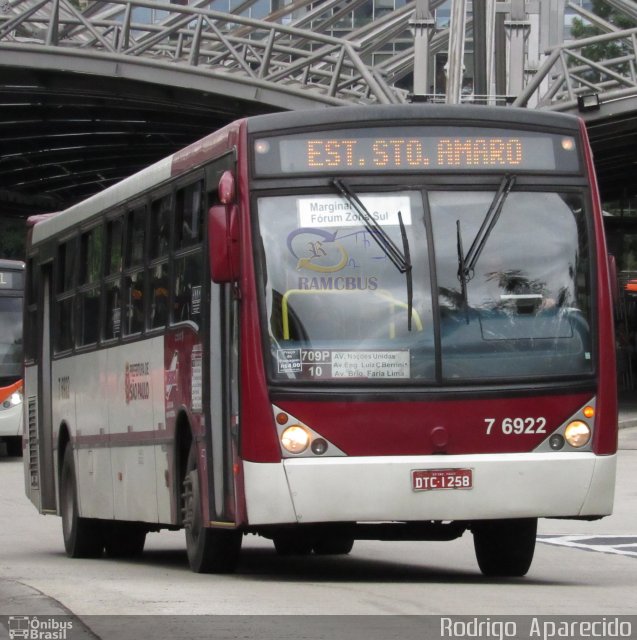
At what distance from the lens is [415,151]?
11.1 m

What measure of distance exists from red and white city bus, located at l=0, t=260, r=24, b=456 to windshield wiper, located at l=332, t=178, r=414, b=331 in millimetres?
20116

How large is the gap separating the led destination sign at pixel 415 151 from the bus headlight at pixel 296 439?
1482mm

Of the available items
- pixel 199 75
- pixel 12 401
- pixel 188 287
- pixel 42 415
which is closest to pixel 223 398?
Result: pixel 188 287

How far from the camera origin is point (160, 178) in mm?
12672

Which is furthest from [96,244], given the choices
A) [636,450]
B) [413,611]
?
[636,450]

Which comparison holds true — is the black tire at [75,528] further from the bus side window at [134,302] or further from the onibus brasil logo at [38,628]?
the onibus brasil logo at [38,628]

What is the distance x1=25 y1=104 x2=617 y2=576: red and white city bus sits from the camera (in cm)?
1065

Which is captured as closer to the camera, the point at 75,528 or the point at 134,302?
the point at 134,302

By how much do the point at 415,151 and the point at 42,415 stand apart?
644 centimetres

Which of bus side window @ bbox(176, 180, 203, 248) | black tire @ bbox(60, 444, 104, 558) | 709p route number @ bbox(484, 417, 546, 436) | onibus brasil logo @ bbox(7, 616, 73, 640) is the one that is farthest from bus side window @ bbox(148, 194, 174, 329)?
onibus brasil logo @ bbox(7, 616, 73, 640)

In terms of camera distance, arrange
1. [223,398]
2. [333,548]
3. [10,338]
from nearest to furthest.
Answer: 1. [223,398]
2. [333,548]
3. [10,338]

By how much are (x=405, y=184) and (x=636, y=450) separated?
18998 mm

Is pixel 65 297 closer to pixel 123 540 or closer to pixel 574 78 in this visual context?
pixel 123 540

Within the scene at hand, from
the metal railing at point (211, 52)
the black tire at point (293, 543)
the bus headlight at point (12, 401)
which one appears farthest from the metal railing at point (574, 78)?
the black tire at point (293, 543)
